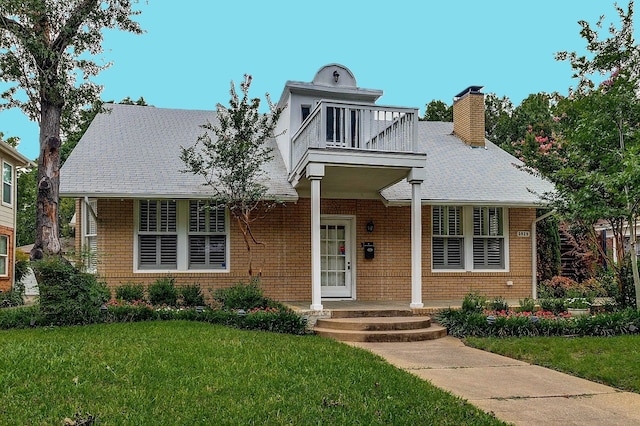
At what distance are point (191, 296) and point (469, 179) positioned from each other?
25.2 feet

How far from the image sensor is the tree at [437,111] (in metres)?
32.9

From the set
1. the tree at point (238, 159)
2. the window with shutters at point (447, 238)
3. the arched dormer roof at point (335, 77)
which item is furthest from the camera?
the arched dormer roof at point (335, 77)

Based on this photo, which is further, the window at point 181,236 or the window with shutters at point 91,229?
the window at point 181,236

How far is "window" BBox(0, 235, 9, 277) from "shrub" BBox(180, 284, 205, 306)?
1036 cm

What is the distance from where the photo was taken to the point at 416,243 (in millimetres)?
11453

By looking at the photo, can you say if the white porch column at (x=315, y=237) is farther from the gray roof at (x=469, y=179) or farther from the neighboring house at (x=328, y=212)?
the gray roof at (x=469, y=179)

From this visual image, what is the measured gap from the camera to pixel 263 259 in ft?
43.8

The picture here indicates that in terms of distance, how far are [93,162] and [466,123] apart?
10772 millimetres

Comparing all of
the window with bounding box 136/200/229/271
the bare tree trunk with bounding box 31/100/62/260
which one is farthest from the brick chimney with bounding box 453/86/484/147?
the bare tree trunk with bounding box 31/100/62/260

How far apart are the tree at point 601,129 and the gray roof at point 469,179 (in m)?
1.37

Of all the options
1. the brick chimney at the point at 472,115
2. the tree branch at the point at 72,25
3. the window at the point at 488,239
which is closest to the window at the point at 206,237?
the tree branch at the point at 72,25

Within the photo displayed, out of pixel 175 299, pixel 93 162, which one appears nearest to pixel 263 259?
pixel 175 299

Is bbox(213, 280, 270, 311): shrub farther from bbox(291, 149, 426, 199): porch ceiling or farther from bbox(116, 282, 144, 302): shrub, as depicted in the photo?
bbox(291, 149, 426, 199): porch ceiling

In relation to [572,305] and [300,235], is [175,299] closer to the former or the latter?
[300,235]
